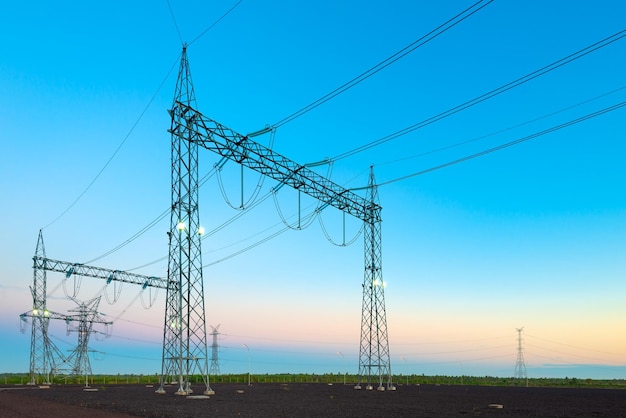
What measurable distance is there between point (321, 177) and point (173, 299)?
48.7 feet

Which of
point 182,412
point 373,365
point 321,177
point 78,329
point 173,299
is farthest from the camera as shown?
point 78,329

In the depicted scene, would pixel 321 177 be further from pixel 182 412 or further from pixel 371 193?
pixel 182 412

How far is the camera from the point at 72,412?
22141 millimetres

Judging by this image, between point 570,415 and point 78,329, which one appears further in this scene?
point 78,329

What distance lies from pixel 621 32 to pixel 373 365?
33.9 meters

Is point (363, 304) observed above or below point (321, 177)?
below

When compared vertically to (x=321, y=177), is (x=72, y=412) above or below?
below

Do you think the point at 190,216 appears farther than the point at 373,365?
No

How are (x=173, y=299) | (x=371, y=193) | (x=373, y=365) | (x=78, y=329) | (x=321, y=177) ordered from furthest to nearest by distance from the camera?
1. (x=78, y=329)
2. (x=371, y=193)
3. (x=373, y=365)
4. (x=321, y=177)
5. (x=173, y=299)

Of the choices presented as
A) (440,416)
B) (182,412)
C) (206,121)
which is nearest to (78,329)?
(206,121)

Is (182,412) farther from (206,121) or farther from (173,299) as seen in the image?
(206,121)

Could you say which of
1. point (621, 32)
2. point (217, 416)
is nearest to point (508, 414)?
point (217, 416)

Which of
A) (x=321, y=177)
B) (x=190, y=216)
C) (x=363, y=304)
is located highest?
(x=321, y=177)

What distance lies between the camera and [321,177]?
40.9m
